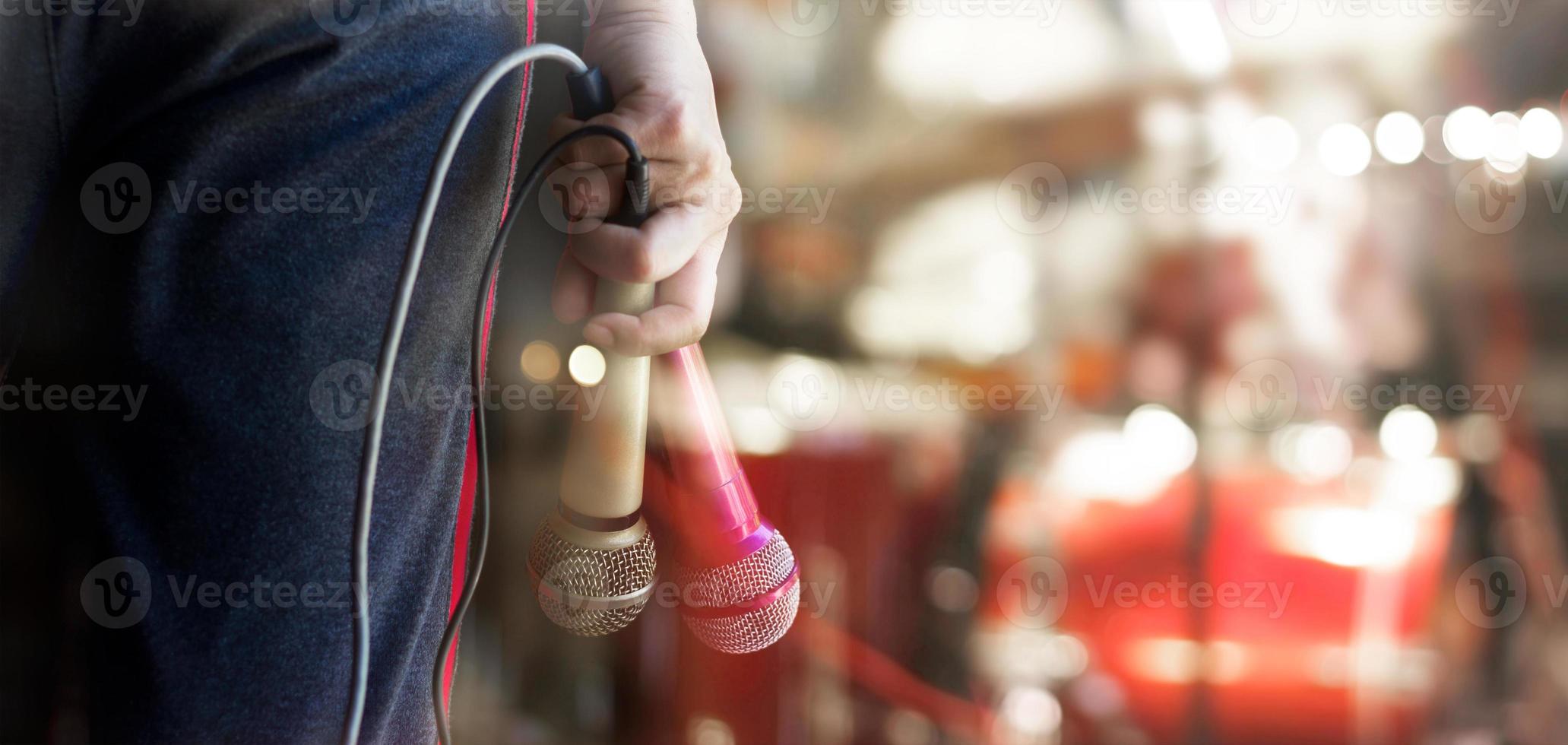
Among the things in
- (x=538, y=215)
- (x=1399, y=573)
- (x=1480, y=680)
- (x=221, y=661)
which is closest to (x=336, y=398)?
(x=221, y=661)

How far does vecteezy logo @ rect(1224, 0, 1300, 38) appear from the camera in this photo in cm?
297

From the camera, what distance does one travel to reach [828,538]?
233cm
